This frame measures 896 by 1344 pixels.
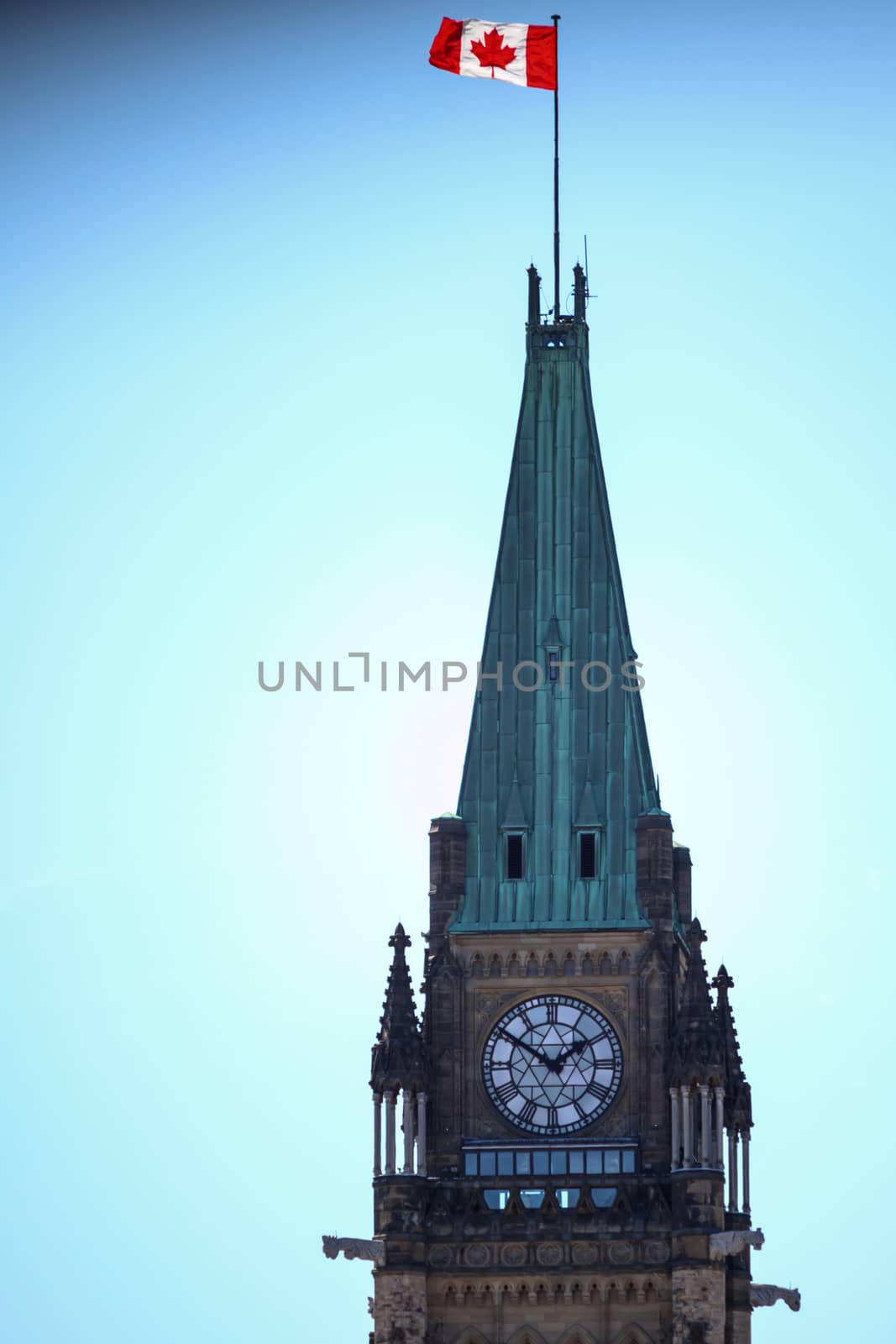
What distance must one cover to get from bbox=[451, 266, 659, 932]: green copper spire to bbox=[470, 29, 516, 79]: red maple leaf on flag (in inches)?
264

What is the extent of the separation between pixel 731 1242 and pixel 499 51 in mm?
35630

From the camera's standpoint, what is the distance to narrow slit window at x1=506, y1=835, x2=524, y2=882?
135000 millimetres

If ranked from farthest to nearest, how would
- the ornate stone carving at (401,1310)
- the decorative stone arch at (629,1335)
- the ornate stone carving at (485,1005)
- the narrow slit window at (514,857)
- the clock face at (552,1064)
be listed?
1. the narrow slit window at (514,857)
2. the ornate stone carving at (485,1005)
3. the clock face at (552,1064)
4. the ornate stone carving at (401,1310)
5. the decorative stone arch at (629,1335)

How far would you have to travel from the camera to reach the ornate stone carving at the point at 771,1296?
435ft

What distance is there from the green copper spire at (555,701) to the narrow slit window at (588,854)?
2.1 inches

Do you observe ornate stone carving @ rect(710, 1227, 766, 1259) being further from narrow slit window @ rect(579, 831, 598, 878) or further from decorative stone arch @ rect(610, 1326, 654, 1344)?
narrow slit window @ rect(579, 831, 598, 878)

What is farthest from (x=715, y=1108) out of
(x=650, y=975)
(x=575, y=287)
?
(x=575, y=287)

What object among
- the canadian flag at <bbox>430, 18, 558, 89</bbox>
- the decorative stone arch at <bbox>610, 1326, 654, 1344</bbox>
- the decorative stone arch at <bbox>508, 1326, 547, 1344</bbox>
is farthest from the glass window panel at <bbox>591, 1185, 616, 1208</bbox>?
the canadian flag at <bbox>430, 18, 558, 89</bbox>

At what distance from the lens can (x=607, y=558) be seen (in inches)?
5443

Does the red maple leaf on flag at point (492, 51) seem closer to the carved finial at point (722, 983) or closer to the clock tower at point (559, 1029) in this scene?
the clock tower at point (559, 1029)

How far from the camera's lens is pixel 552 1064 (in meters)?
133

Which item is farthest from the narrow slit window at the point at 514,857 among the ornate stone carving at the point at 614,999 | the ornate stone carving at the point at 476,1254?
the ornate stone carving at the point at 476,1254

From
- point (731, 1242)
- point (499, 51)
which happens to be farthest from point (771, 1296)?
point (499, 51)

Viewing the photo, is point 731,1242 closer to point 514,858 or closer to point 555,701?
point 514,858
